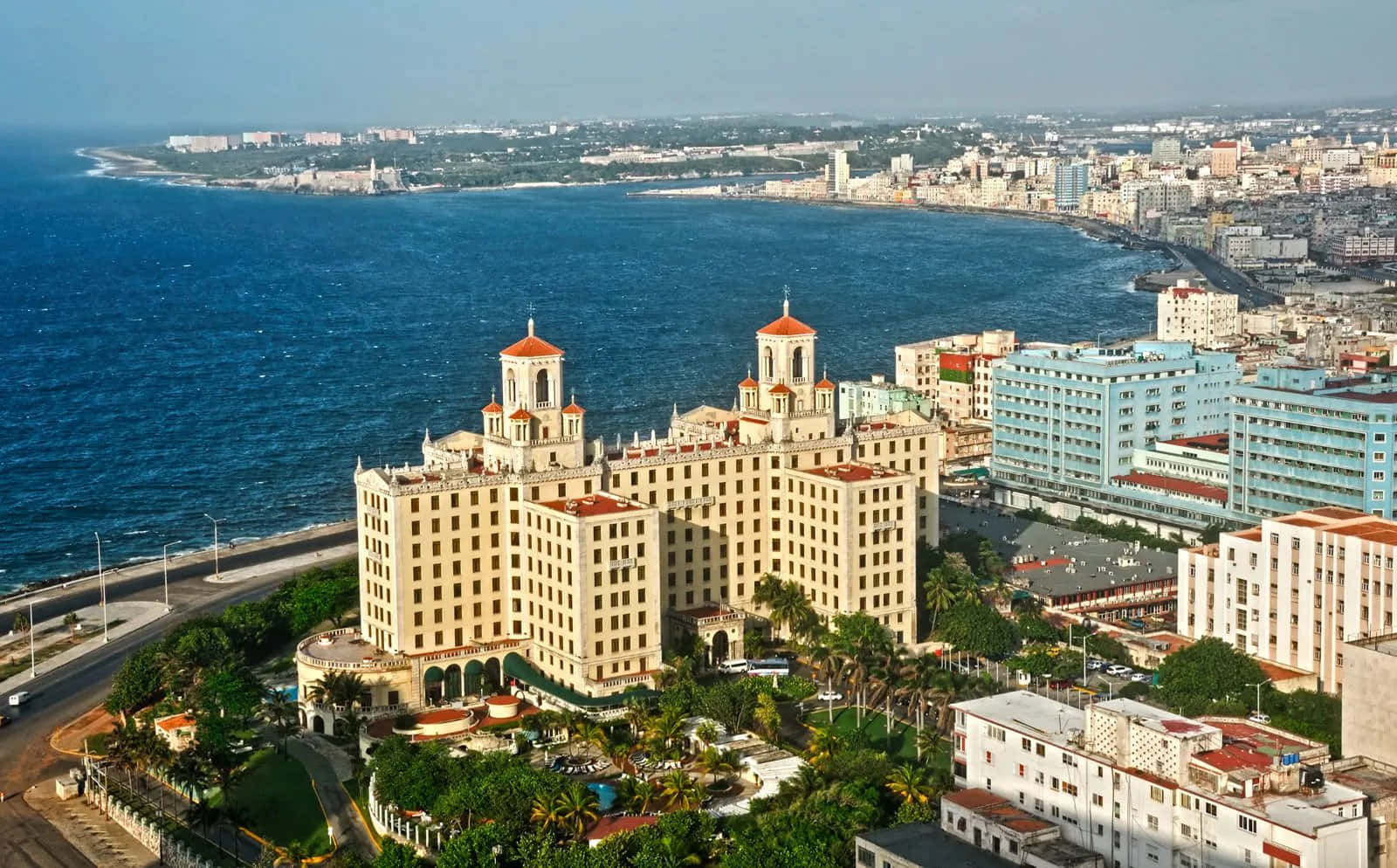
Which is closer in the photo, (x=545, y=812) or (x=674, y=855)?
(x=674, y=855)

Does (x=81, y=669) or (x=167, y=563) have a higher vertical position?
(x=167, y=563)

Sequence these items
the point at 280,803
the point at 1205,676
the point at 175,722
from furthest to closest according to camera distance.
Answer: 1. the point at 175,722
2. the point at 1205,676
3. the point at 280,803

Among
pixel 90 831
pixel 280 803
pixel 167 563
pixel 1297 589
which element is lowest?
pixel 90 831

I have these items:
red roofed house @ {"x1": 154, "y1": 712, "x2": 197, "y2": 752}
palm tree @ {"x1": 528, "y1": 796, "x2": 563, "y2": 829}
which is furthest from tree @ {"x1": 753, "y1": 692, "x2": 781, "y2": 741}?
red roofed house @ {"x1": 154, "y1": 712, "x2": 197, "y2": 752}

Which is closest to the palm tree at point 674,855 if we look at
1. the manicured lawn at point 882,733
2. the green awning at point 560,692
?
the manicured lawn at point 882,733

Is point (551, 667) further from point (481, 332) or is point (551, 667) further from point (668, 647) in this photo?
point (481, 332)

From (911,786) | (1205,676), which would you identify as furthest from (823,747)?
(1205,676)

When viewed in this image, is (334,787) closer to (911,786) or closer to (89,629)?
(911,786)
